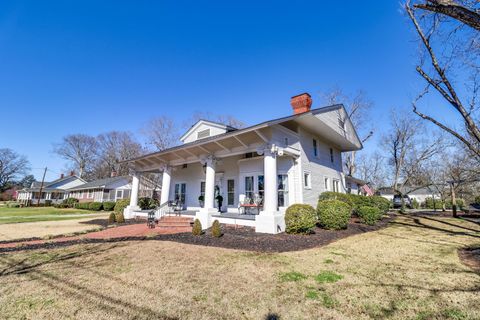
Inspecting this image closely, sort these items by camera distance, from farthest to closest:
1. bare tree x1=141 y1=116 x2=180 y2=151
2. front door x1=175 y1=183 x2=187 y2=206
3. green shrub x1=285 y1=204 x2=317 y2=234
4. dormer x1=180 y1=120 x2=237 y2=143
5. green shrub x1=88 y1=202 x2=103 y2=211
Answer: bare tree x1=141 y1=116 x2=180 y2=151 < green shrub x1=88 y1=202 x2=103 y2=211 < front door x1=175 y1=183 x2=187 y2=206 < dormer x1=180 y1=120 x2=237 y2=143 < green shrub x1=285 y1=204 x2=317 y2=234

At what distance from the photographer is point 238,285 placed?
4.02 m

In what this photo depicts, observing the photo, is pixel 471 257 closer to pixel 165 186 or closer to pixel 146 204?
pixel 165 186

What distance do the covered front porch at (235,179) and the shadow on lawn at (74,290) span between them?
6.41 meters

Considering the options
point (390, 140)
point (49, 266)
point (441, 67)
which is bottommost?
point (49, 266)

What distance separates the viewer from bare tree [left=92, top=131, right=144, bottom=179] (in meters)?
40.2

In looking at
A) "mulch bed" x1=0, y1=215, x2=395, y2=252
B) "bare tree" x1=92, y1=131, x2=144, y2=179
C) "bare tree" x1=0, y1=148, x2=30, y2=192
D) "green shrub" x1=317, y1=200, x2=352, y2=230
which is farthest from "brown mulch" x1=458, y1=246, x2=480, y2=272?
"bare tree" x1=0, y1=148, x2=30, y2=192

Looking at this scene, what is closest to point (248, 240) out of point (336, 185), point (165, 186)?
point (165, 186)

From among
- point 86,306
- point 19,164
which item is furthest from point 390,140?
point 19,164

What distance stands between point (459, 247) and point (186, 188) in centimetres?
1484

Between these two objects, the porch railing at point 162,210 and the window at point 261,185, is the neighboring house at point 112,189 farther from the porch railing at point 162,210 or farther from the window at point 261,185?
the window at point 261,185

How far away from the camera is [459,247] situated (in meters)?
6.88

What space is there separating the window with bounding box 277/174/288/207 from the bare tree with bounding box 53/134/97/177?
4679cm

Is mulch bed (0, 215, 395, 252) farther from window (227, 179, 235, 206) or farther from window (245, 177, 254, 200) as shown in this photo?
window (227, 179, 235, 206)

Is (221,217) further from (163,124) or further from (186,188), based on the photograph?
(163,124)
